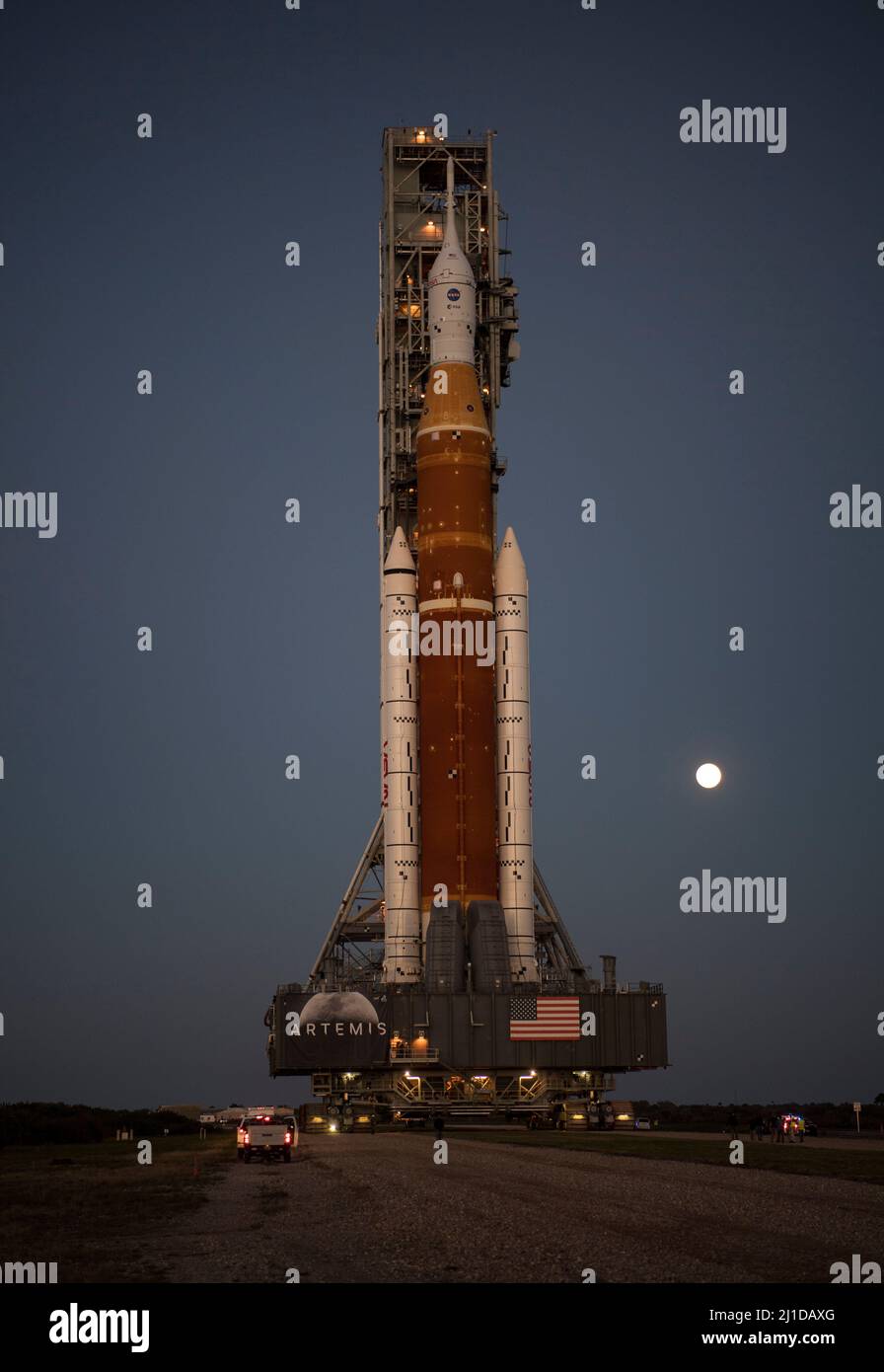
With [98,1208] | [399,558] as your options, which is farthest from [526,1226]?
[399,558]

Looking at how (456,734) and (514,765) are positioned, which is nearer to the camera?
(456,734)

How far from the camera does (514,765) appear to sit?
77125 millimetres

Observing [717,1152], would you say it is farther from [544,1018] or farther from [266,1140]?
[544,1018]

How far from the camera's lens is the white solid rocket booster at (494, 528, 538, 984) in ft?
250

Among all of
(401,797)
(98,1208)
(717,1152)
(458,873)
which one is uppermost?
(401,797)

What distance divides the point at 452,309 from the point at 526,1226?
64.0m

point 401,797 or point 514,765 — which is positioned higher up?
point 514,765

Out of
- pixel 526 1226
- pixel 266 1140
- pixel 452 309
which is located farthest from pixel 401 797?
pixel 526 1226

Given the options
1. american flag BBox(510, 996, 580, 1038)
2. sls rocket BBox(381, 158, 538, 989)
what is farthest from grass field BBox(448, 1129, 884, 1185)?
sls rocket BBox(381, 158, 538, 989)

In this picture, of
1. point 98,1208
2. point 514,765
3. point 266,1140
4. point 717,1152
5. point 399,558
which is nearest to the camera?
point 98,1208

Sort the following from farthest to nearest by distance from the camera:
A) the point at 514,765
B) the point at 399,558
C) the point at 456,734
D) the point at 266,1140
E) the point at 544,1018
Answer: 1. the point at 399,558
2. the point at 514,765
3. the point at 456,734
4. the point at 544,1018
5. the point at 266,1140

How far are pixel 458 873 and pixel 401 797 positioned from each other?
4.47 metres
